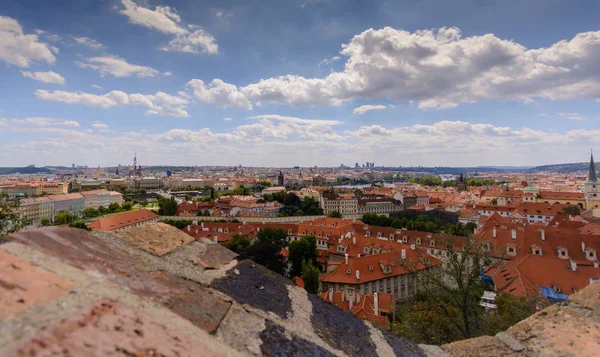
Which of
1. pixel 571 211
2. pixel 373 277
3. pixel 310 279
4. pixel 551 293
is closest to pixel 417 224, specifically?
pixel 373 277

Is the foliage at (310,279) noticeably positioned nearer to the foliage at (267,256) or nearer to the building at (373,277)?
the building at (373,277)

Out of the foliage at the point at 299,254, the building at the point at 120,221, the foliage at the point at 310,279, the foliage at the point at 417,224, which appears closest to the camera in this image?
the foliage at the point at 310,279

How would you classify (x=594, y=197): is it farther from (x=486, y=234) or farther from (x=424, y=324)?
(x=424, y=324)

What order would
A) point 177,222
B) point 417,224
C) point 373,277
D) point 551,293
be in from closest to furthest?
point 551,293 < point 373,277 < point 417,224 < point 177,222

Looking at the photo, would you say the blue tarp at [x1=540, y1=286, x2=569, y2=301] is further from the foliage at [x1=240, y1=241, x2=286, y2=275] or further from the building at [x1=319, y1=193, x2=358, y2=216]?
the building at [x1=319, y1=193, x2=358, y2=216]

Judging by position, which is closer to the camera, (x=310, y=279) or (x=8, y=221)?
(x=8, y=221)

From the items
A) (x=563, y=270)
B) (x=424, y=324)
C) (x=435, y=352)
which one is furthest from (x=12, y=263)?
A: (x=563, y=270)

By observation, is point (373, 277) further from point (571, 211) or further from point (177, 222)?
point (571, 211)

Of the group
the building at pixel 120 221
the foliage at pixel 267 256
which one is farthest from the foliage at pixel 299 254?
the building at pixel 120 221

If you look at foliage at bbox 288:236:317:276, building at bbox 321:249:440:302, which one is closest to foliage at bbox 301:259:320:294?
building at bbox 321:249:440:302
